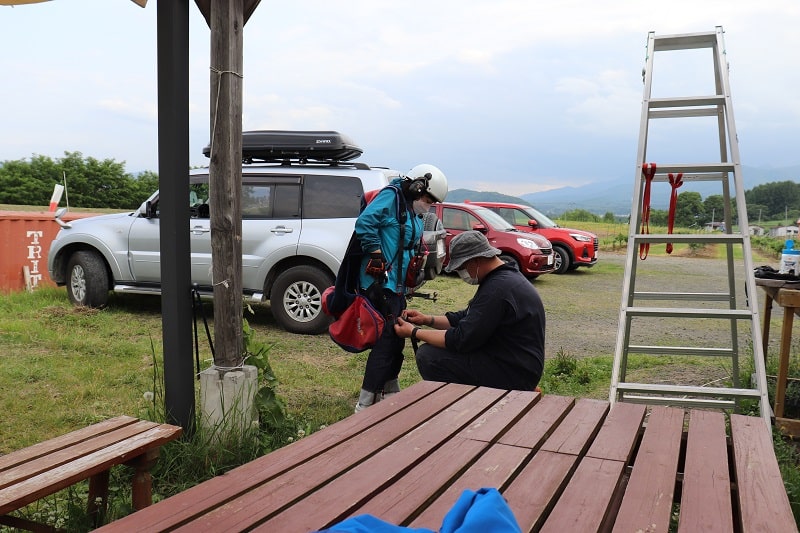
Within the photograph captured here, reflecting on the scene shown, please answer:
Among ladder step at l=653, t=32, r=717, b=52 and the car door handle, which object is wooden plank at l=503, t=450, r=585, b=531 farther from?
the car door handle

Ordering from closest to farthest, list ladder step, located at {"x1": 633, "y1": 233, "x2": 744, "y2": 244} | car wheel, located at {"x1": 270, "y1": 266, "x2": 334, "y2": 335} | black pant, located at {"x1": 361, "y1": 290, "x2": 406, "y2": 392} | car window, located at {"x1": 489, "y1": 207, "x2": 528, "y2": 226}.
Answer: ladder step, located at {"x1": 633, "y1": 233, "x2": 744, "y2": 244}, black pant, located at {"x1": 361, "y1": 290, "x2": 406, "y2": 392}, car wheel, located at {"x1": 270, "y1": 266, "x2": 334, "y2": 335}, car window, located at {"x1": 489, "y1": 207, "x2": 528, "y2": 226}

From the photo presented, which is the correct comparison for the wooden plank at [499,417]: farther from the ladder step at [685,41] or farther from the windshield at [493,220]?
the windshield at [493,220]

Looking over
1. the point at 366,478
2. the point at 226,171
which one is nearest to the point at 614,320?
the point at 226,171

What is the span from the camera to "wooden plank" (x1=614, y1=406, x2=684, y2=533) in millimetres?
Answer: 1671

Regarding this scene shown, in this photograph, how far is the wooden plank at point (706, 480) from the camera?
1.69 meters

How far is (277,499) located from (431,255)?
19.4 feet

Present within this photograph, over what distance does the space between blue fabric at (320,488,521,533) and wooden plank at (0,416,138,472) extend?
6.04 feet

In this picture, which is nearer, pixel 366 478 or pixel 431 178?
pixel 366 478

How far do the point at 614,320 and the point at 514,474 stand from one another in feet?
28.0

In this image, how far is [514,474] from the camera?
1980 millimetres

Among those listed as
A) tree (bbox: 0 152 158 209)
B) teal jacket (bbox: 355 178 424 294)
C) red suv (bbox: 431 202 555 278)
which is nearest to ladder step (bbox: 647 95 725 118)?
teal jacket (bbox: 355 178 424 294)

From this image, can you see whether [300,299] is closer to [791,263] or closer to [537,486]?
[791,263]

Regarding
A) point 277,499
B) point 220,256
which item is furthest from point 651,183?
point 277,499

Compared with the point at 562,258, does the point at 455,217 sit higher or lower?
higher
